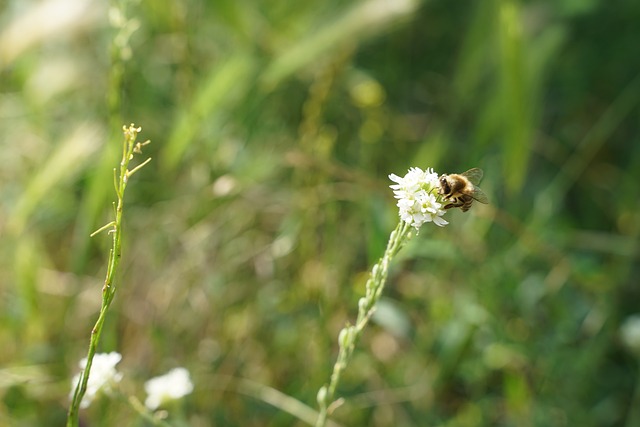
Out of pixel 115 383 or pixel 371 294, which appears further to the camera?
pixel 115 383

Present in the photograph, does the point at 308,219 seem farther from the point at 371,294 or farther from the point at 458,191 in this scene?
the point at 371,294

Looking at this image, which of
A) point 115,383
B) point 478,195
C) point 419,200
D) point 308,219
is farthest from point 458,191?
point 308,219

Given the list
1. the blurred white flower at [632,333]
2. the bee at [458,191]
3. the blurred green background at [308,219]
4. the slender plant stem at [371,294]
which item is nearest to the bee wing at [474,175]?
the bee at [458,191]

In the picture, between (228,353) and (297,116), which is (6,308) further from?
(297,116)

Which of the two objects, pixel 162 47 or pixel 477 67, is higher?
pixel 162 47

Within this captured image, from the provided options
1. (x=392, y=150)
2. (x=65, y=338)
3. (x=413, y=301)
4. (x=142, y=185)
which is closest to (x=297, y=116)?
(x=392, y=150)

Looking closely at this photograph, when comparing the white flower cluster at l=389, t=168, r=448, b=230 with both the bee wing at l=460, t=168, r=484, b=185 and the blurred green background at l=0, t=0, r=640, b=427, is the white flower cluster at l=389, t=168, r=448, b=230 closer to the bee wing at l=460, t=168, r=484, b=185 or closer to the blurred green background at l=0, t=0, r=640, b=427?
the bee wing at l=460, t=168, r=484, b=185
